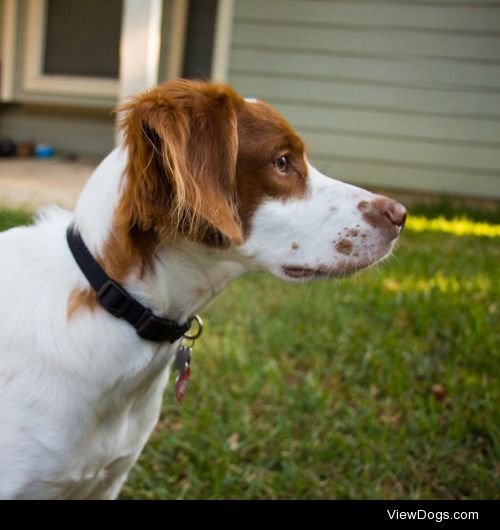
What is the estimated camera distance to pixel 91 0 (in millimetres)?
8852

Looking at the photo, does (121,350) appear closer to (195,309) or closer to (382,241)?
(195,309)

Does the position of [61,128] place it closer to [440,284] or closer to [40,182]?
[40,182]

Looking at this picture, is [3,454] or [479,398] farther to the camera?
[479,398]

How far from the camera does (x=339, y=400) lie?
3.07 m

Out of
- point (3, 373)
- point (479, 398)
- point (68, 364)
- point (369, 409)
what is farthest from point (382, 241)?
point (479, 398)

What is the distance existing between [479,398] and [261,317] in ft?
4.51

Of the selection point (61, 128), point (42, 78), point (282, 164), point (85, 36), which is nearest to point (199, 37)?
point (85, 36)

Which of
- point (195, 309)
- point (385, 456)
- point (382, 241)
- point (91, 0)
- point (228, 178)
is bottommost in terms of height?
point (385, 456)

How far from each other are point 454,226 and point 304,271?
4.78m

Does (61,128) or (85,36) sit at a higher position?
(85,36)

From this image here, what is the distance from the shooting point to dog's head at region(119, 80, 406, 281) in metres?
1.55

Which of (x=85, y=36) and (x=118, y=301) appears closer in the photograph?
(x=118, y=301)

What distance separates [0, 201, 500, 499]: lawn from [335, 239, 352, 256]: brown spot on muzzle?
111cm
